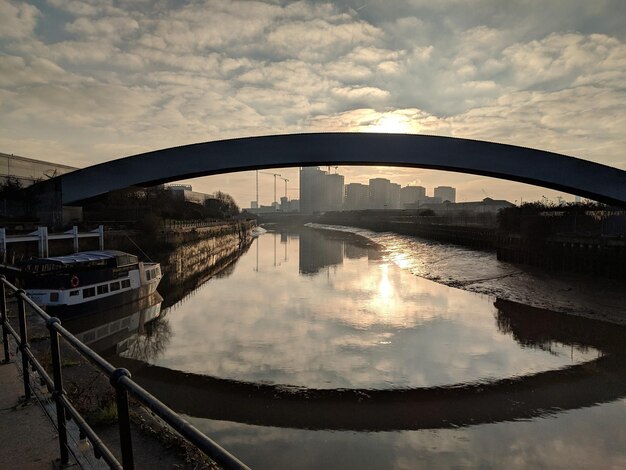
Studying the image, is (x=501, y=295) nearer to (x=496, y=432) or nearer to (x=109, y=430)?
(x=496, y=432)

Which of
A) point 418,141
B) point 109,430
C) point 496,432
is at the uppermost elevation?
point 418,141

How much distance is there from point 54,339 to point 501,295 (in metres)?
26.9

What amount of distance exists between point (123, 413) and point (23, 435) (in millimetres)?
2742

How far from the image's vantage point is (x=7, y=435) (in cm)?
402

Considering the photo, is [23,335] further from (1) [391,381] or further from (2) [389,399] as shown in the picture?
(1) [391,381]

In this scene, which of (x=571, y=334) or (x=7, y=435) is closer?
(x=7, y=435)

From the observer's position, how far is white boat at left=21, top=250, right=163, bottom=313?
1784cm

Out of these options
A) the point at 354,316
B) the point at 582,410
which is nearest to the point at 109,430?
the point at 582,410

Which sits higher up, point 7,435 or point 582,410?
point 7,435

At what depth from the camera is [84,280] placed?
19.0m

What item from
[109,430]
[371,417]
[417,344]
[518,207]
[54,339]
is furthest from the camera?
[518,207]

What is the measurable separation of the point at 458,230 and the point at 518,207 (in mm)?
24086

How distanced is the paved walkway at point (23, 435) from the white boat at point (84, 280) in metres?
14.9

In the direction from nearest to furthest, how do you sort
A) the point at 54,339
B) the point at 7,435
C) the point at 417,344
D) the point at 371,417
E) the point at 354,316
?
the point at 54,339
the point at 7,435
the point at 371,417
the point at 417,344
the point at 354,316
